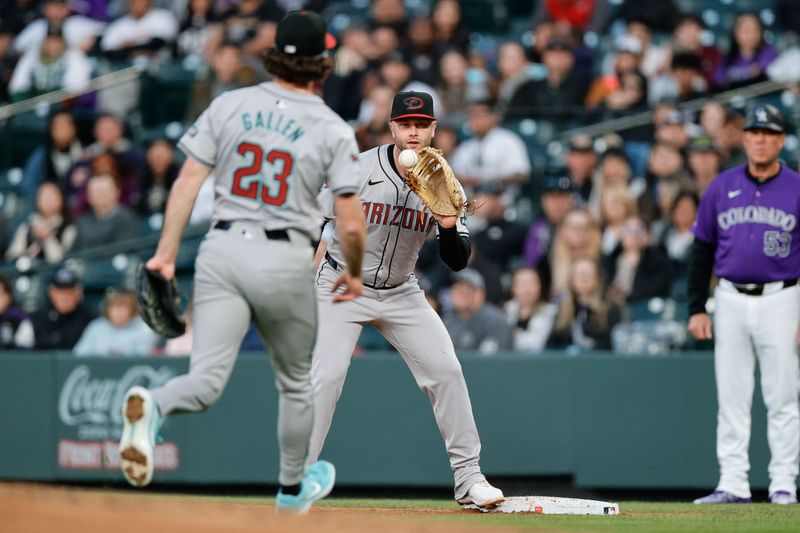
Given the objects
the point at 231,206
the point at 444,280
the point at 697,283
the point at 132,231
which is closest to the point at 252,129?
the point at 231,206

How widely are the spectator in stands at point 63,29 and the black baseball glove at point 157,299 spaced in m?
10.00

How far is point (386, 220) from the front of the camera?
22.0 feet

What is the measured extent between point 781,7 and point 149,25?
6.90 meters

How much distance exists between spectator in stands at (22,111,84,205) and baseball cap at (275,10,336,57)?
8.22 m

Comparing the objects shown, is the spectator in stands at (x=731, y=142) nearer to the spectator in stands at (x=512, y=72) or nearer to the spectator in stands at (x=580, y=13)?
the spectator in stands at (x=512, y=72)

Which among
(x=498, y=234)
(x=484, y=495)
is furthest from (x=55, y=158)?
(x=484, y=495)

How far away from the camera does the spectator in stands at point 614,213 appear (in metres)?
10.9

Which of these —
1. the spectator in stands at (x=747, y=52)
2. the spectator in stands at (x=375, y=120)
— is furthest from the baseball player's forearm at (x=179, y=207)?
the spectator in stands at (x=747, y=52)

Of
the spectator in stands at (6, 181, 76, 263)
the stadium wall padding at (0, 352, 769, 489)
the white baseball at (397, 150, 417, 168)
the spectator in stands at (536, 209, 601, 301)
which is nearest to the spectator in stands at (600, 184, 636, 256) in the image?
the spectator in stands at (536, 209, 601, 301)

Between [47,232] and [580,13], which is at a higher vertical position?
[580,13]

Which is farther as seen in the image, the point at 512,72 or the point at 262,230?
the point at 512,72

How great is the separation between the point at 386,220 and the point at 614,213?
467cm

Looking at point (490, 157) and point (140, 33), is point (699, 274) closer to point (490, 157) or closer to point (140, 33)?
point (490, 157)

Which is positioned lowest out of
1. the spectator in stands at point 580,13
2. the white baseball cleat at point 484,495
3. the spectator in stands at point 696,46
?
the white baseball cleat at point 484,495
